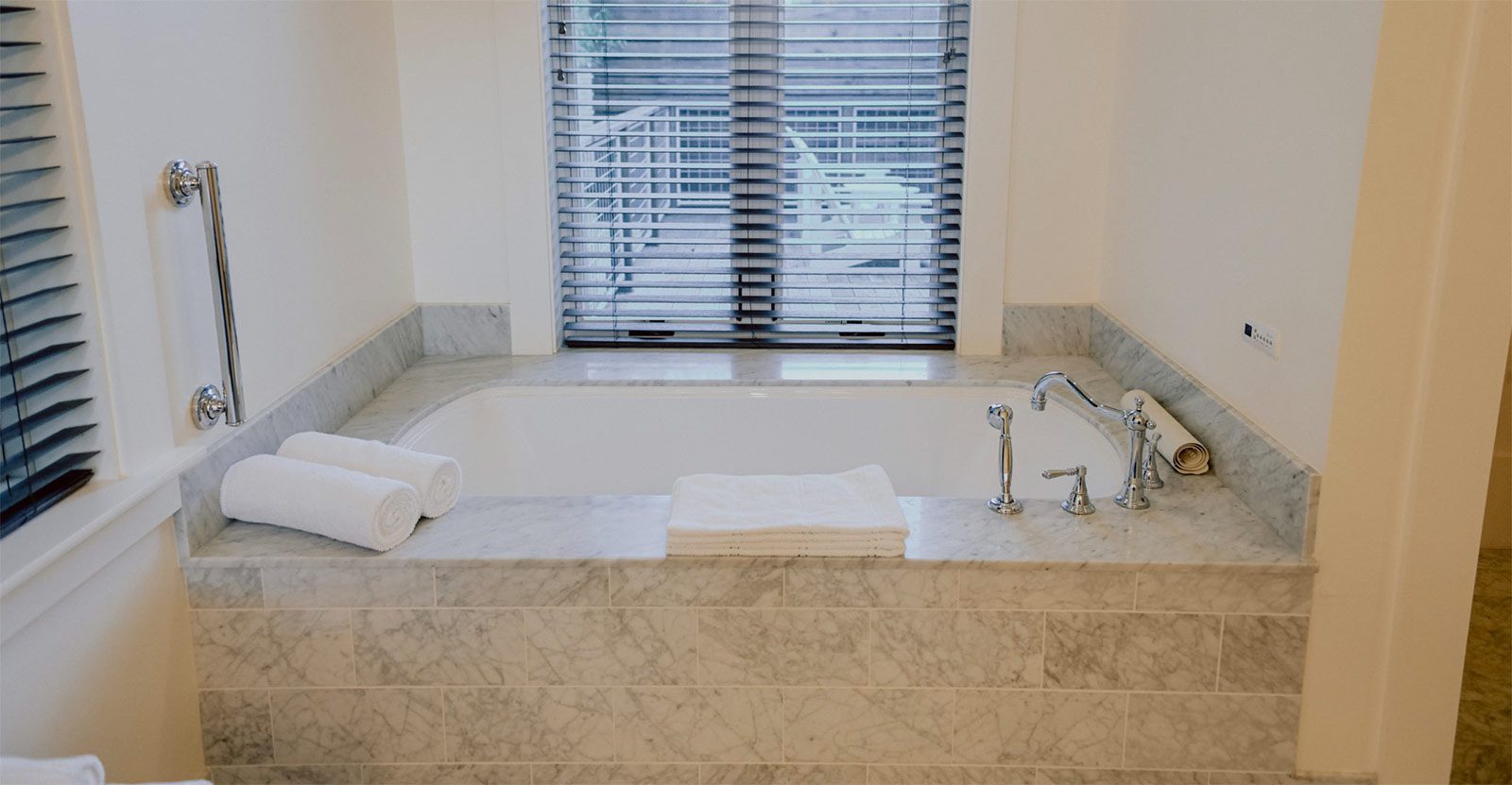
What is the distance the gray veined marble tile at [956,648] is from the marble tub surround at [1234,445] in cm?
46

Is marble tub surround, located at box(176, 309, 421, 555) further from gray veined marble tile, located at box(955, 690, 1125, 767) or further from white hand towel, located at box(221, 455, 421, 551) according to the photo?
gray veined marble tile, located at box(955, 690, 1125, 767)

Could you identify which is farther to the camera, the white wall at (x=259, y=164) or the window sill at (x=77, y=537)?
the white wall at (x=259, y=164)

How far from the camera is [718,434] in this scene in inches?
122

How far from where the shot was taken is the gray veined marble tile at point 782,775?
2137 millimetres

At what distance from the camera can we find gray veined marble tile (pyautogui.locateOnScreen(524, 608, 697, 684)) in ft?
6.81

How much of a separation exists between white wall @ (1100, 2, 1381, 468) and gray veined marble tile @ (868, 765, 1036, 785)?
0.74 m

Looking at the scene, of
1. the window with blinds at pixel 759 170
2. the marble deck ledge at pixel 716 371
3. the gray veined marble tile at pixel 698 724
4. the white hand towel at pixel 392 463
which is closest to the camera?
the gray veined marble tile at pixel 698 724

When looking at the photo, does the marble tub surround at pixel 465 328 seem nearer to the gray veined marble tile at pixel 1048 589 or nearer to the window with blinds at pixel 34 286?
the window with blinds at pixel 34 286

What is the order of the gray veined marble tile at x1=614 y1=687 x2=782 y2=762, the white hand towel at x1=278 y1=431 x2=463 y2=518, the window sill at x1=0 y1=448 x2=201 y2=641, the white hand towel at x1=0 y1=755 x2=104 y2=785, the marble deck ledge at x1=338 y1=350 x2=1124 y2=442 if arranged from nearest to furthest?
the white hand towel at x1=0 y1=755 x2=104 y2=785 → the window sill at x1=0 y1=448 x2=201 y2=641 → the gray veined marble tile at x1=614 y1=687 x2=782 y2=762 → the white hand towel at x1=278 y1=431 x2=463 y2=518 → the marble deck ledge at x1=338 y1=350 x2=1124 y2=442

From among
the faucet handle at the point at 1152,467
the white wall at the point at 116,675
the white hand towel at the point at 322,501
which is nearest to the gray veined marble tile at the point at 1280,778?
the faucet handle at the point at 1152,467

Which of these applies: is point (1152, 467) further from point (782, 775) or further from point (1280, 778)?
point (782, 775)

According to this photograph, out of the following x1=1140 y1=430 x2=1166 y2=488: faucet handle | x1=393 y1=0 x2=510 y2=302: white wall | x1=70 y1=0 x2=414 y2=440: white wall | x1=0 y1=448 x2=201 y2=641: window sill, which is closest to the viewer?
x1=0 y1=448 x2=201 y2=641: window sill

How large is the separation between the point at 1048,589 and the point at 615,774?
0.82 m

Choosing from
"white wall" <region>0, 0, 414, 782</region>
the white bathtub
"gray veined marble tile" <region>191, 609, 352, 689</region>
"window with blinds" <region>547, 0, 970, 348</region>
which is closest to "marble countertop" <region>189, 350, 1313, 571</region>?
"gray veined marble tile" <region>191, 609, 352, 689</region>
